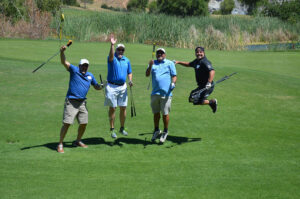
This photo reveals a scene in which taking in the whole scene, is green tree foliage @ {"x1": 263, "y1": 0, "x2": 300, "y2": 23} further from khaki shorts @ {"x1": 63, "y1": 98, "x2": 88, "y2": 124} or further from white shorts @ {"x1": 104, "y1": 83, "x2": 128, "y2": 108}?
khaki shorts @ {"x1": 63, "y1": 98, "x2": 88, "y2": 124}

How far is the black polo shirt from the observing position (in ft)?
31.2

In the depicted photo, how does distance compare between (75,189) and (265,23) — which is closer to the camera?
(75,189)

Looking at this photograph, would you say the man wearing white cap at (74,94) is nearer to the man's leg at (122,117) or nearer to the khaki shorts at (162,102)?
the man's leg at (122,117)

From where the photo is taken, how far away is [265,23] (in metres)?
40.5

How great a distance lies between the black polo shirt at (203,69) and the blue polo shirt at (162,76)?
64cm

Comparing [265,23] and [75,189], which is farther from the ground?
[265,23]

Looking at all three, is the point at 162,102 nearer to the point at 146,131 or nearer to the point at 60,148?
the point at 146,131

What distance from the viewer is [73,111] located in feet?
28.7

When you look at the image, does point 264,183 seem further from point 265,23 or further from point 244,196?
point 265,23

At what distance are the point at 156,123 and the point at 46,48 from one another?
13.5 metres

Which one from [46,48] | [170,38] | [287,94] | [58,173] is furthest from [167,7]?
[58,173]

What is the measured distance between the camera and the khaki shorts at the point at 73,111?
342 inches

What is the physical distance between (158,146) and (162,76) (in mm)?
1486

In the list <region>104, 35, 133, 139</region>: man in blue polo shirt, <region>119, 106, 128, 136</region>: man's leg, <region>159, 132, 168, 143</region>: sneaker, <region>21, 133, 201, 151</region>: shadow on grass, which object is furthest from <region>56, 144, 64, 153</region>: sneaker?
<region>159, 132, 168, 143</region>: sneaker
